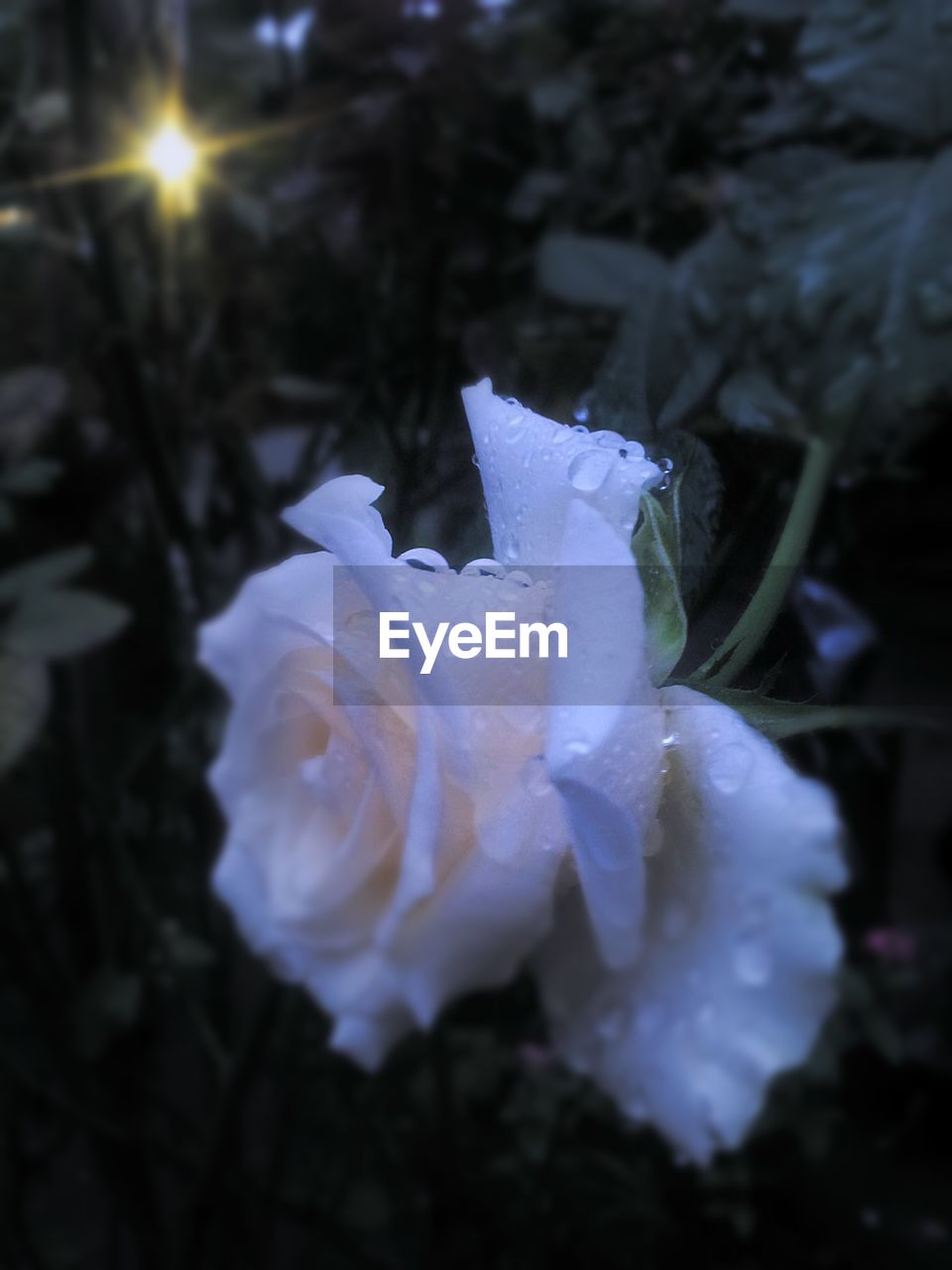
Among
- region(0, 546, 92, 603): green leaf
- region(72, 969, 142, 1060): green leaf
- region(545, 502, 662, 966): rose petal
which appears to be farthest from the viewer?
region(72, 969, 142, 1060): green leaf

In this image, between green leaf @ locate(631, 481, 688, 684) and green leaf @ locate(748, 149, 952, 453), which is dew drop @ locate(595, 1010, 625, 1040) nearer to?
green leaf @ locate(631, 481, 688, 684)

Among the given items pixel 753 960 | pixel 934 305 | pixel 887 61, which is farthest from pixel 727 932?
pixel 887 61

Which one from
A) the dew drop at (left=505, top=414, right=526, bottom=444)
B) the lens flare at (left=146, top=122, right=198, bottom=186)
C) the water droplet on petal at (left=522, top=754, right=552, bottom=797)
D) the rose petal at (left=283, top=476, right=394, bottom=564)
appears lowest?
the water droplet on petal at (left=522, top=754, right=552, bottom=797)

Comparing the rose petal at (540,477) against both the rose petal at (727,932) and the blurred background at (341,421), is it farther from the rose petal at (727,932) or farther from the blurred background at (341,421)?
the blurred background at (341,421)

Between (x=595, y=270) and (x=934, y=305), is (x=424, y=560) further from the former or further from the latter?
(x=595, y=270)

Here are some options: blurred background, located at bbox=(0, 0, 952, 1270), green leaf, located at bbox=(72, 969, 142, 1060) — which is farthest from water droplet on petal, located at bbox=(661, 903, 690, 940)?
green leaf, located at bbox=(72, 969, 142, 1060)

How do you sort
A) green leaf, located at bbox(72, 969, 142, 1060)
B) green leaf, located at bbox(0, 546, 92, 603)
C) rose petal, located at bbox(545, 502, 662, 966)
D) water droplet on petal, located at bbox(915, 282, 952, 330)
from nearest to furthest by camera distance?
rose petal, located at bbox(545, 502, 662, 966), water droplet on petal, located at bbox(915, 282, 952, 330), green leaf, located at bbox(0, 546, 92, 603), green leaf, located at bbox(72, 969, 142, 1060)

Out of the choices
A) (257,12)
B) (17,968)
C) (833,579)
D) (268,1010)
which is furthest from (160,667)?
(257,12)
